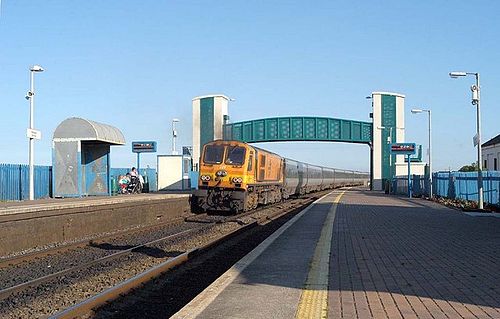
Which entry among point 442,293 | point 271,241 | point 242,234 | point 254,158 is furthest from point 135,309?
point 254,158

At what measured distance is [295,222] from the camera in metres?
19.0

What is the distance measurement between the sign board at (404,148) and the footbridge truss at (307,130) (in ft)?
31.9

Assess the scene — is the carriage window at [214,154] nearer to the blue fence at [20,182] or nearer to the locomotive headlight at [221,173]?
the locomotive headlight at [221,173]

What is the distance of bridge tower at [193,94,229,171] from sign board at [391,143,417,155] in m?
17.9

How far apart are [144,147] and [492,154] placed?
3909cm

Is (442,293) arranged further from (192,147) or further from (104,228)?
(192,147)

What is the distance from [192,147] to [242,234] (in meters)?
42.0

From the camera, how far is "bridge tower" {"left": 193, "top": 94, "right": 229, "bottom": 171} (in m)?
58.3

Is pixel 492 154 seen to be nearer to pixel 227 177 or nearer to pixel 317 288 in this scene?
pixel 227 177

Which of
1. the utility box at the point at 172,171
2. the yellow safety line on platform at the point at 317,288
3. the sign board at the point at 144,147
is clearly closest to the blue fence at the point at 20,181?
the sign board at the point at 144,147

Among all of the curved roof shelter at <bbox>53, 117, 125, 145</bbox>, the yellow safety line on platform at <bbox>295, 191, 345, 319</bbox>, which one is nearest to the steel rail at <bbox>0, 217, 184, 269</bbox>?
the yellow safety line on platform at <bbox>295, 191, 345, 319</bbox>

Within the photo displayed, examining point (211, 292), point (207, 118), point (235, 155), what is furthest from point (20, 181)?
point (207, 118)

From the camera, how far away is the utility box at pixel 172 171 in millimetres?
45094

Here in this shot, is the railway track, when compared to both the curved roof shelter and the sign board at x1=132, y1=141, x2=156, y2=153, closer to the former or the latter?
the curved roof shelter
